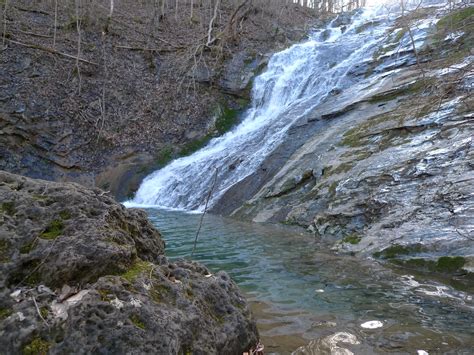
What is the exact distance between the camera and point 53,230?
2.77 metres

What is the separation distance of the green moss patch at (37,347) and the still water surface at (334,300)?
5.47 ft

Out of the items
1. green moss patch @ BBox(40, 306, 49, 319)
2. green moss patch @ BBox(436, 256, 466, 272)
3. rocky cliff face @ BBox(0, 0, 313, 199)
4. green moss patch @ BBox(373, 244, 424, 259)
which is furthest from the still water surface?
rocky cliff face @ BBox(0, 0, 313, 199)

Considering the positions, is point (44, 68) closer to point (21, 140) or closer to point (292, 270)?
point (21, 140)

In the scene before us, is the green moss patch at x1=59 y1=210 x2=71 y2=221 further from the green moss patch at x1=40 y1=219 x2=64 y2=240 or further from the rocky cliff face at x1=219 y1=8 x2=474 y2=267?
the rocky cliff face at x1=219 y1=8 x2=474 y2=267

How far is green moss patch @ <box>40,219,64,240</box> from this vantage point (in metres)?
2.72

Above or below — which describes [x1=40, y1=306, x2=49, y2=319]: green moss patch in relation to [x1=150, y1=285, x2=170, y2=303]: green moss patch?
above

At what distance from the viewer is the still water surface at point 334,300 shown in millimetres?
3451

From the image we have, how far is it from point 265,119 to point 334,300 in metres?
12.7

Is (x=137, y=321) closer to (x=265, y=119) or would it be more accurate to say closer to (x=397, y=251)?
(x=397, y=251)

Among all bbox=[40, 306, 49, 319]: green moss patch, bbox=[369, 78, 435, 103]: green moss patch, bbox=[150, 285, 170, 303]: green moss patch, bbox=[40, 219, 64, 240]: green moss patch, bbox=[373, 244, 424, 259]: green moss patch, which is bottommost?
bbox=[373, 244, 424, 259]: green moss patch

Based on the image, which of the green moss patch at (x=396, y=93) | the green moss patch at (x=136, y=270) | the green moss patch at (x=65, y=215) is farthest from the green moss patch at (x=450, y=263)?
the green moss patch at (x=396, y=93)

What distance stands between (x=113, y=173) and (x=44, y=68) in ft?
17.2

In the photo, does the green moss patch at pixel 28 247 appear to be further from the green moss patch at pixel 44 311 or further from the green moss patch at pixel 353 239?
the green moss patch at pixel 353 239

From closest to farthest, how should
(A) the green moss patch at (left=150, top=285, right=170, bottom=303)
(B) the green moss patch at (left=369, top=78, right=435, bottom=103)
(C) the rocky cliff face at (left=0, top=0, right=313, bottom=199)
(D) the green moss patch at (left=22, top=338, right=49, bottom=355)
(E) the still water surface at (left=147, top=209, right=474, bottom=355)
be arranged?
1. (D) the green moss patch at (left=22, top=338, right=49, bottom=355)
2. (A) the green moss patch at (left=150, top=285, right=170, bottom=303)
3. (E) the still water surface at (left=147, top=209, right=474, bottom=355)
4. (B) the green moss patch at (left=369, top=78, right=435, bottom=103)
5. (C) the rocky cliff face at (left=0, top=0, right=313, bottom=199)
